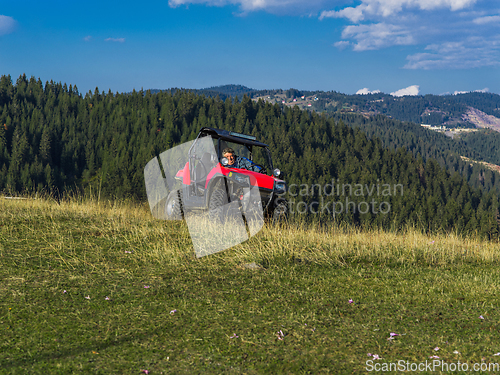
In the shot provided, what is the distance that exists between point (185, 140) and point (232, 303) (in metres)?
144

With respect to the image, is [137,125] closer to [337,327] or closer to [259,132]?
[259,132]

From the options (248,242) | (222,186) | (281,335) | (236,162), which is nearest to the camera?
(281,335)

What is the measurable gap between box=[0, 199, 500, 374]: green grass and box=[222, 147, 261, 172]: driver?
2078 mm

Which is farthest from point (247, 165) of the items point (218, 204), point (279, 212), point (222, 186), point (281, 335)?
point (281, 335)

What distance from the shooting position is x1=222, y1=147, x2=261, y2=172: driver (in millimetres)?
10461

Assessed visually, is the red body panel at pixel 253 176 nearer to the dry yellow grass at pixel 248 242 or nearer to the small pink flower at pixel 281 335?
the dry yellow grass at pixel 248 242

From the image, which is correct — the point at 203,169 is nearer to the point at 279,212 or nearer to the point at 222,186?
the point at 222,186

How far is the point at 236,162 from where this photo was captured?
35.2 ft

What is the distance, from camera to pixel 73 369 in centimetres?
374

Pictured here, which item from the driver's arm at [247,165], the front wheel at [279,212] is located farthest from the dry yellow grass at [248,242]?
the driver's arm at [247,165]

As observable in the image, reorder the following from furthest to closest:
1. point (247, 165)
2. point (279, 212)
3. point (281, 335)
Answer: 1. point (279, 212)
2. point (247, 165)
3. point (281, 335)

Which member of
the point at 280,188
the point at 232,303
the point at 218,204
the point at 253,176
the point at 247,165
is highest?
the point at 247,165

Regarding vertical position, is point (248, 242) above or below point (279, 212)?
below

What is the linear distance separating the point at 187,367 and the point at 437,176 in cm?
17740
